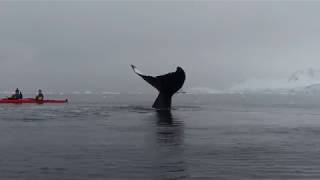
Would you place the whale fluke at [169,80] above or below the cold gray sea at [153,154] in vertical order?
above

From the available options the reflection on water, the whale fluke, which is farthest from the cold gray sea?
the whale fluke

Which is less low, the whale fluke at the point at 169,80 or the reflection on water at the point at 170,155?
the whale fluke at the point at 169,80

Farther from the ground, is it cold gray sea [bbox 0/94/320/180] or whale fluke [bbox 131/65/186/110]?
whale fluke [bbox 131/65/186/110]

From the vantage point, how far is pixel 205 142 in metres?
25.2

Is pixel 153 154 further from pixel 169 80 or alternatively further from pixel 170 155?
pixel 169 80

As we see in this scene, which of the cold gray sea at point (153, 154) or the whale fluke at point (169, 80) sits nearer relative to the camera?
the cold gray sea at point (153, 154)

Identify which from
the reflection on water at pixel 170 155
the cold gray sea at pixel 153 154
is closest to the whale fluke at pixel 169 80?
the cold gray sea at pixel 153 154

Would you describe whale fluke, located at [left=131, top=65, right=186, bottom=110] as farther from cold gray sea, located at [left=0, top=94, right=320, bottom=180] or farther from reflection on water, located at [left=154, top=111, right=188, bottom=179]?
reflection on water, located at [left=154, top=111, right=188, bottom=179]

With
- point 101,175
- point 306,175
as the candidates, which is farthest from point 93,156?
point 306,175

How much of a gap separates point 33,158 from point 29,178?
4.10 meters

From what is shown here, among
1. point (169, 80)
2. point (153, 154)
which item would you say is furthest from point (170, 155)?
point (169, 80)

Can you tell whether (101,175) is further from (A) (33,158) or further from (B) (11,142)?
(B) (11,142)

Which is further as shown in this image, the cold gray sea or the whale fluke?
the whale fluke

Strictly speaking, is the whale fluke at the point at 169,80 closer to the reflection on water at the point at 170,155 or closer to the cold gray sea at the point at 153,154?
the cold gray sea at the point at 153,154
